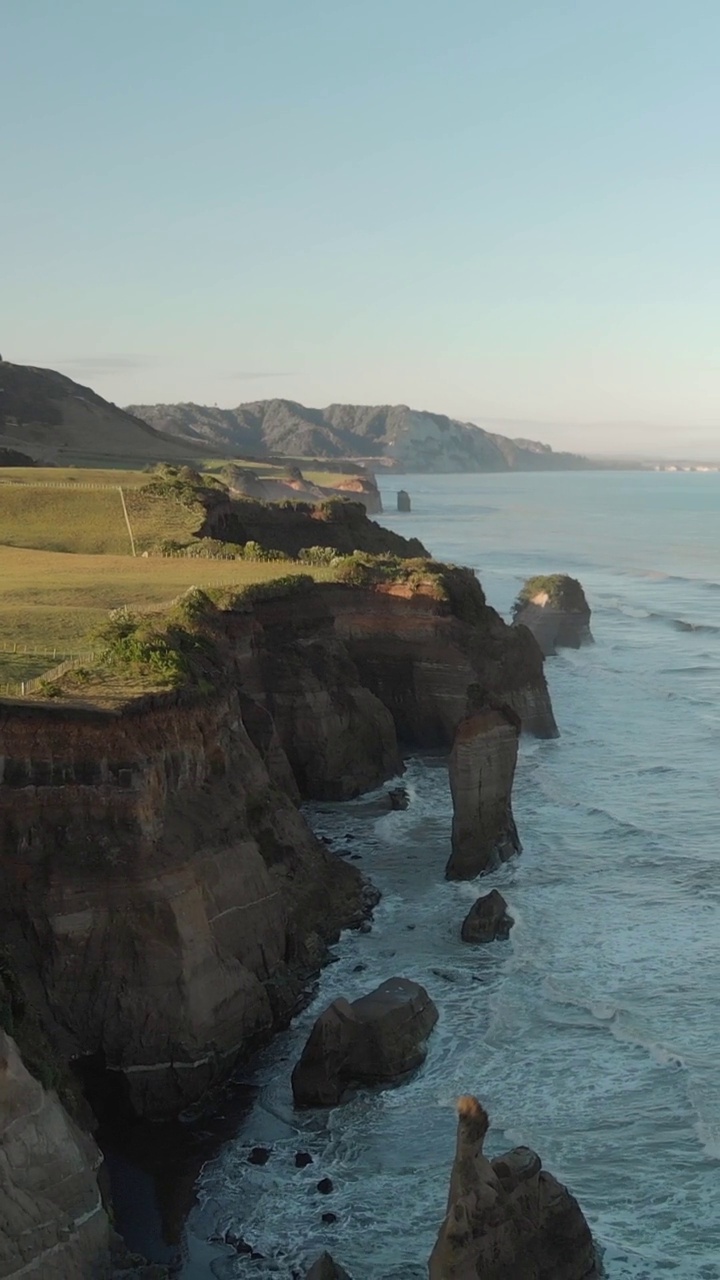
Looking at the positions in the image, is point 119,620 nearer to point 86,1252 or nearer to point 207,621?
point 207,621

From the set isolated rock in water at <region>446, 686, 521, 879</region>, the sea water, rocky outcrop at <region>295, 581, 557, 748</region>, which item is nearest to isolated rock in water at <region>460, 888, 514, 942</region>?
the sea water

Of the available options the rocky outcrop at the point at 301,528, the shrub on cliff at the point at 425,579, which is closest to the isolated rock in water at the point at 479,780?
the shrub on cliff at the point at 425,579

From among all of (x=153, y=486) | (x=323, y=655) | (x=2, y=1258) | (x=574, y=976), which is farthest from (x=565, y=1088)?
(x=153, y=486)

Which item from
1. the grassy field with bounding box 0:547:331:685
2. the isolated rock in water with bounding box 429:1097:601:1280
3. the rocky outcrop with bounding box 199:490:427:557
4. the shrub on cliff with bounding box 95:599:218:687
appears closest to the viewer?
the isolated rock in water with bounding box 429:1097:601:1280

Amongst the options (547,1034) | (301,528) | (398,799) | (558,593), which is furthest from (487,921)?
(558,593)

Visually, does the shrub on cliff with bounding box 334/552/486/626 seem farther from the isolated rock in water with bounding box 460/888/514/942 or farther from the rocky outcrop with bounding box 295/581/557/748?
the isolated rock in water with bounding box 460/888/514/942
